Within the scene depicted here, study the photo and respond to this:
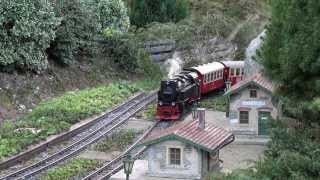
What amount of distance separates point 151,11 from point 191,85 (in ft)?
57.9

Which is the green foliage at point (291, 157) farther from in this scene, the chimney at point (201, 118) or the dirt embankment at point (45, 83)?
the dirt embankment at point (45, 83)

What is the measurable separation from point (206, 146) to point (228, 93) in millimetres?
Result: 10630

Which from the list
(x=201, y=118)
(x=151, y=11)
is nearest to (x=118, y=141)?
(x=201, y=118)

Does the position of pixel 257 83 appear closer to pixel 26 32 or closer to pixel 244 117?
pixel 244 117

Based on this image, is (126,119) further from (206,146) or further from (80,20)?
(206,146)

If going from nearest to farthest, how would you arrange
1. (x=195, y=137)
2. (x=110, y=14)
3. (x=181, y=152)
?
1. (x=195, y=137)
2. (x=181, y=152)
3. (x=110, y=14)

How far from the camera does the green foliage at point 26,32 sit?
1347 inches

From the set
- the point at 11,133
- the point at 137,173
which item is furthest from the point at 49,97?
the point at 137,173

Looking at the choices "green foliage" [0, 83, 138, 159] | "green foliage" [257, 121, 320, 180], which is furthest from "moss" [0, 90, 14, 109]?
Result: "green foliage" [257, 121, 320, 180]

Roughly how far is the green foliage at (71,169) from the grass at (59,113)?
2.32 meters

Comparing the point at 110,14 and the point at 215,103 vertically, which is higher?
the point at 110,14

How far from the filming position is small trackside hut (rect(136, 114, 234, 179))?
2144 cm

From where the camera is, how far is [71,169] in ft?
83.0

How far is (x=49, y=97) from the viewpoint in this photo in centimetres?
3612
